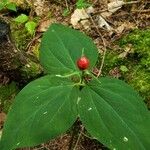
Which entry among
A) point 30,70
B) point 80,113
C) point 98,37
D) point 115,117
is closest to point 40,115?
point 80,113

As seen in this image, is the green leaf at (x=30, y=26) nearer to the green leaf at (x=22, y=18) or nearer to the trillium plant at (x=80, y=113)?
the green leaf at (x=22, y=18)

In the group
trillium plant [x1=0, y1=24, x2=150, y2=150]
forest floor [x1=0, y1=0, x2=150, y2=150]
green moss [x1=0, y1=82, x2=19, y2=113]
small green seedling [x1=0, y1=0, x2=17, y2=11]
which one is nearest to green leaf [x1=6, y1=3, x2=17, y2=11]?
small green seedling [x1=0, y1=0, x2=17, y2=11]

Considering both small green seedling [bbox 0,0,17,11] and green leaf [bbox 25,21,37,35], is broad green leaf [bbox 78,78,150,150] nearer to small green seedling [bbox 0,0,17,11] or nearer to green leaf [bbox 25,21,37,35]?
green leaf [bbox 25,21,37,35]

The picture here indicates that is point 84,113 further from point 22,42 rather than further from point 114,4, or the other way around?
point 114,4

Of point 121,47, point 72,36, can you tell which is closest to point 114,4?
point 121,47

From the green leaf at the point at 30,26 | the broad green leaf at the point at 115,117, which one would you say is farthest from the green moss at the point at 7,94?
the broad green leaf at the point at 115,117

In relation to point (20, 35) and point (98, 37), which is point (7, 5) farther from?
point (98, 37)
